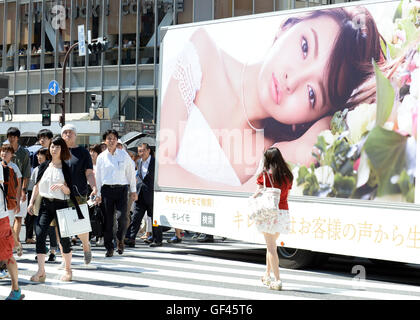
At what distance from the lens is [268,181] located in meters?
9.45

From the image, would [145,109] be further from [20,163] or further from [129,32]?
[20,163]

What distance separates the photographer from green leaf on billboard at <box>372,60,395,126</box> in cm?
979

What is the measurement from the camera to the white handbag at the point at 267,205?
30.7ft

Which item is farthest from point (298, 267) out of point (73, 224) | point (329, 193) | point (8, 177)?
point (8, 177)

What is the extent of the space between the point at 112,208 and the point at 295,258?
312 centimetres

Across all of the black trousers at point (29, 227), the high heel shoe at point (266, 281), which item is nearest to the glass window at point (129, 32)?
the black trousers at point (29, 227)

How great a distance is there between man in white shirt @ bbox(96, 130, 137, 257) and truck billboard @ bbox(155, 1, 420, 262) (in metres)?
0.71

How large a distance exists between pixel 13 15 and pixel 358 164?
44.2 meters

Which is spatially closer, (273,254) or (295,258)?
(273,254)

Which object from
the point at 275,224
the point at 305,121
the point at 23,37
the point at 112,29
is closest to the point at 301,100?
the point at 305,121

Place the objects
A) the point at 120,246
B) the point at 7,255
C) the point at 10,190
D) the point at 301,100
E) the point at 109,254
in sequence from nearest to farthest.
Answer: the point at 7,255 < the point at 10,190 < the point at 301,100 < the point at 109,254 < the point at 120,246

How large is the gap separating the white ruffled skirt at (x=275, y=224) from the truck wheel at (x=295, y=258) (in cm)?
207

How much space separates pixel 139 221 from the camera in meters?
14.8

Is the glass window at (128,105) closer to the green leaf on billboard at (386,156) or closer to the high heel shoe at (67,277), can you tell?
the high heel shoe at (67,277)
